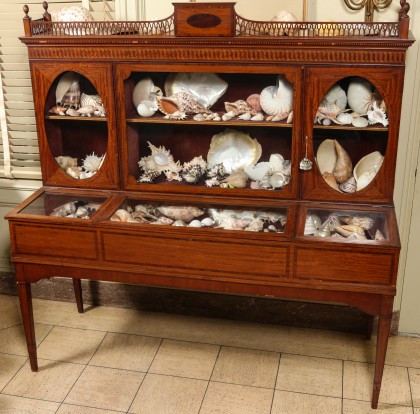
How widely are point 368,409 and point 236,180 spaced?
1.27 m

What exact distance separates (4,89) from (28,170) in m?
0.49

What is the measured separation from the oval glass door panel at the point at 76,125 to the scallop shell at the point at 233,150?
1.91 feet

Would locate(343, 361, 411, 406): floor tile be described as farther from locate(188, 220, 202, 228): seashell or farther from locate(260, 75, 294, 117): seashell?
locate(260, 75, 294, 117): seashell

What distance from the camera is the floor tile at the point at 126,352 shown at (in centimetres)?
345

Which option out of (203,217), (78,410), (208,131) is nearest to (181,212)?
(203,217)

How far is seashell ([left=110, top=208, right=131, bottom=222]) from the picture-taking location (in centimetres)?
310

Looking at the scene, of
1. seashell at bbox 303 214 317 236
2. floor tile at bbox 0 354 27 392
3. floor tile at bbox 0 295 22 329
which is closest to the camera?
seashell at bbox 303 214 317 236

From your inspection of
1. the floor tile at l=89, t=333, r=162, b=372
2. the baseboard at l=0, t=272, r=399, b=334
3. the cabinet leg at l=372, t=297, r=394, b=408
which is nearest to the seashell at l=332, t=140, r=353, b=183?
the cabinet leg at l=372, t=297, r=394, b=408

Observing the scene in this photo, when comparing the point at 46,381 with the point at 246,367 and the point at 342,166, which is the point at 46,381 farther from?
the point at 342,166

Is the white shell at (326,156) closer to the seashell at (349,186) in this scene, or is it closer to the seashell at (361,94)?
the seashell at (349,186)

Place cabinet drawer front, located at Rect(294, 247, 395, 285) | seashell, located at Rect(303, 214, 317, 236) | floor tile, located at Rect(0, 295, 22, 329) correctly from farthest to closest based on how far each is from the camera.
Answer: floor tile, located at Rect(0, 295, 22, 329), seashell, located at Rect(303, 214, 317, 236), cabinet drawer front, located at Rect(294, 247, 395, 285)

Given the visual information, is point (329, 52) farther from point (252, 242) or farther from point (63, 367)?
point (63, 367)

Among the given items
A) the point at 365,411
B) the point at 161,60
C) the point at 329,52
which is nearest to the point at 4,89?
the point at 161,60

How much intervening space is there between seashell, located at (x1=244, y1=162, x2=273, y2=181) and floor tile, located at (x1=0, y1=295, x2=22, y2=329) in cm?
168
